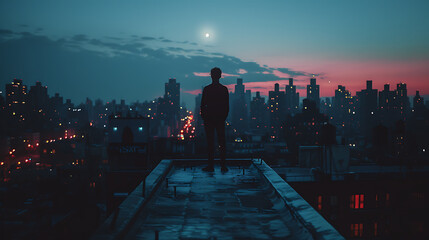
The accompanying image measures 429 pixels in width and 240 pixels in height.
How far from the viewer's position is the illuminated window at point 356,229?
28.6 m

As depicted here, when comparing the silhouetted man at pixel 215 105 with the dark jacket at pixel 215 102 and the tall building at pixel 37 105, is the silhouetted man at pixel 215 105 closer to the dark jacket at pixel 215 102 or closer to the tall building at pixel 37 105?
the dark jacket at pixel 215 102

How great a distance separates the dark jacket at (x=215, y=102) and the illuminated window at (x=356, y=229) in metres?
24.1

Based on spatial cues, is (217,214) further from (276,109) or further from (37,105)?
(276,109)

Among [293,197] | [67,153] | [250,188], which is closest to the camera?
[293,197]

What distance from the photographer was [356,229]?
28.8 metres

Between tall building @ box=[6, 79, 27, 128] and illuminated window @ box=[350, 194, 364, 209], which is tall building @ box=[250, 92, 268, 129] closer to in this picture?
tall building @ box=[6, 79, 27, 128]

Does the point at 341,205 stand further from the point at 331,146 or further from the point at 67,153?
the point at 67,153

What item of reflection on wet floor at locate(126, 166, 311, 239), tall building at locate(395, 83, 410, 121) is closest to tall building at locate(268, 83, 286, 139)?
tall building at locate(395, 83, 410, 121)

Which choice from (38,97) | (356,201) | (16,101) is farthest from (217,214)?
(38,97)

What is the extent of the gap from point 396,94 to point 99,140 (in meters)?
133

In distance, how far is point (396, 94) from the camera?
16062cm

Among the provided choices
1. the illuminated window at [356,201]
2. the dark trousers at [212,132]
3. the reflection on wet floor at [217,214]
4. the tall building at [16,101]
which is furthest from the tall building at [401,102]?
the reflection on wet floor at [217,214]

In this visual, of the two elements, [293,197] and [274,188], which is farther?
[274,188]

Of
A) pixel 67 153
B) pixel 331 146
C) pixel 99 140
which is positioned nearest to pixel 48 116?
pixel 99 140
